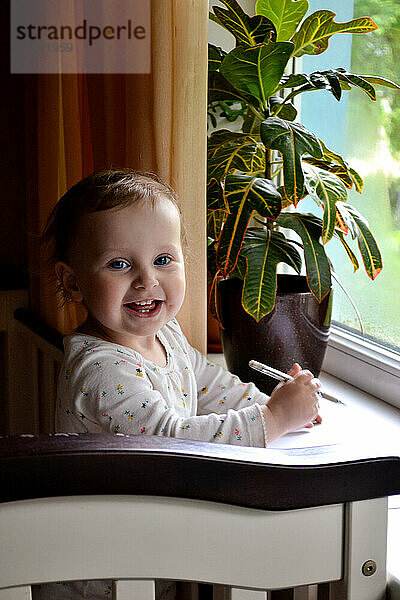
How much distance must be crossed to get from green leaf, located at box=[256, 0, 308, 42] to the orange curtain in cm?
17

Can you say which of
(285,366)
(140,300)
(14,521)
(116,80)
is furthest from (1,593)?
(116,80)

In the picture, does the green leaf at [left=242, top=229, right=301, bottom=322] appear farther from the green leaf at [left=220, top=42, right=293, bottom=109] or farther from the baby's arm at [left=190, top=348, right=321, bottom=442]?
the green leaf at [left=220, top=42, right=293, bottom=109]

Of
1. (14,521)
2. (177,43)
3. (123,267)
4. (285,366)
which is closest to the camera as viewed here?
(14,521)

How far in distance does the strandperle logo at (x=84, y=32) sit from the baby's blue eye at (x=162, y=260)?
39 centimetres

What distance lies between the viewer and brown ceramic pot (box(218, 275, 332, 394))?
4.21 ft

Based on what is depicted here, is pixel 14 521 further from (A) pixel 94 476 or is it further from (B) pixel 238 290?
(B) pixel 238 290

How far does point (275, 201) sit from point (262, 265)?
109 millimetres

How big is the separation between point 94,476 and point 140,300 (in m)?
0.39

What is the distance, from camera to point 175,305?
1.03 meters

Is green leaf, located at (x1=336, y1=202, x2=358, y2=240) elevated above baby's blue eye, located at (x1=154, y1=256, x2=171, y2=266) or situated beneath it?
elevated above

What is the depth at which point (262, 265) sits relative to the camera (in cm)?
125

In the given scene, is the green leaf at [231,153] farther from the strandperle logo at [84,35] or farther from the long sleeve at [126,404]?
the long sleeve at [126,404]

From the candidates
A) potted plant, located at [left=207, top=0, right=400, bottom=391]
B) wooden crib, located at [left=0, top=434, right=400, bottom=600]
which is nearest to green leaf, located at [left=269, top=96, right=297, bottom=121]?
potted plant, located at [left=207, top=0, right=400, bottom=391]

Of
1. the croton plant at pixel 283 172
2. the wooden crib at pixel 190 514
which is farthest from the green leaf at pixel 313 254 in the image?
the wooden crib at pixel 190 514
